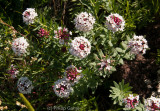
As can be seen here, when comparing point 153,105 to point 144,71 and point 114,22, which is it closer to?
point 144,71

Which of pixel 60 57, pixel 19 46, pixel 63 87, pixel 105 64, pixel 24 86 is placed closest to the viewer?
pixel 105 64

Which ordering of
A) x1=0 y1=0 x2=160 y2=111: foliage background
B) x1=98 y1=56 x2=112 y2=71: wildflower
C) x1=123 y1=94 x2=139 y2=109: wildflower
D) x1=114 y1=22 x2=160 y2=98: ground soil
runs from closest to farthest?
x1=123 y1=94 x2=139 y2=109: wildflower → x1=98 y1=56 x2=112 y2=71: wildflower → x1=0 y1=0 x2=160 y2=111: foliage background → x1=114 y1=22 x2=160 y2=98: ground soil

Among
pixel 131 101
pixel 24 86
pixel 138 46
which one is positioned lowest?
pixel 131 101

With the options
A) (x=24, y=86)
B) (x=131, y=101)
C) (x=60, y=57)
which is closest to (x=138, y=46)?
(x=131, y=101)

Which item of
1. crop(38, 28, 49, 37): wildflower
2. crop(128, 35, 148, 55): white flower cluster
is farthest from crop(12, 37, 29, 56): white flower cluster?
crop(128, 35, 148, 55): white flower cluster

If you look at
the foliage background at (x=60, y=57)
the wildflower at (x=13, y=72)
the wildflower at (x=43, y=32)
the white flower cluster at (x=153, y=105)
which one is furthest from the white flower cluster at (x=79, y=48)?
the wildflower at (x=13, y=72)

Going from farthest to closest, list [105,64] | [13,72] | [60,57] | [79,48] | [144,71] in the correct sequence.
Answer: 1. [13,72]
2. [144,71]
3. [60,57]
4. [105,64]
5. [79,48]

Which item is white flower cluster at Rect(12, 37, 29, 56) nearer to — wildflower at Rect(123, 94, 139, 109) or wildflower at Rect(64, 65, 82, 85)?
wildflower at Rect(64, 65, 82, 85)

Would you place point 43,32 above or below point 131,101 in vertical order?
above

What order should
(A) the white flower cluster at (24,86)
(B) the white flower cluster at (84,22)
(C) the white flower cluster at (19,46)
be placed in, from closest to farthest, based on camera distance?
(B) the white flower cluster at (84,22) → (C) the white flower cluster at (19,46) → (A) the white flower cluster at (24,86)

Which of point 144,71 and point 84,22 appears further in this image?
point 144,71

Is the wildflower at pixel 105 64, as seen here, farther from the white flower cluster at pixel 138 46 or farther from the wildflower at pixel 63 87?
the wildflower at pixel 63 87

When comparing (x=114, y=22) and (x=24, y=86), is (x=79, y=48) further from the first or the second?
(x=24, y=86)

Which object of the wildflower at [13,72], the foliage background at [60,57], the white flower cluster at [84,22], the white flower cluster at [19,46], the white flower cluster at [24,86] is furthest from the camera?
the wildflower at [13,72]
